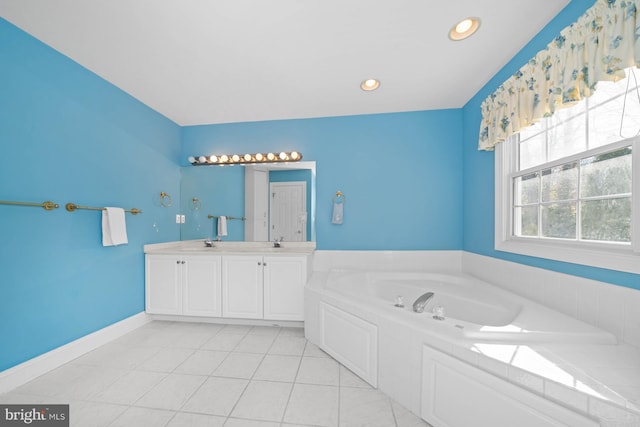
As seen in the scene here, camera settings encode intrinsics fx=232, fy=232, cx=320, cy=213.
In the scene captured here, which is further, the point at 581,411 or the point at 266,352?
the point at 266,352

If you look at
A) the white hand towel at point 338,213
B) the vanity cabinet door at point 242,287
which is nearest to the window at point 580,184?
the white hand towel at point 338,213

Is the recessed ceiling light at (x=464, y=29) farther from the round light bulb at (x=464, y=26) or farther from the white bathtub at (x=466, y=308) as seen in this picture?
the white bathtub at (x=466, y=308)

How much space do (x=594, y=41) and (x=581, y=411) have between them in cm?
156

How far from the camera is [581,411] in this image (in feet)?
2.48

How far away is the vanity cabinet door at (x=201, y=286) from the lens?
2418 mm

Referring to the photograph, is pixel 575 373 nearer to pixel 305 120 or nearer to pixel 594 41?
pixel 594 41

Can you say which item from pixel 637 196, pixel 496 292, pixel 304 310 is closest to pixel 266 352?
pixel 304 310

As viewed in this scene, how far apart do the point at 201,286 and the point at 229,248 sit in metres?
0.49

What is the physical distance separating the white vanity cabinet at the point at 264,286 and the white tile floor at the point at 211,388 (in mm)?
323

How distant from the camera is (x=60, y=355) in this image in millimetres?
1708

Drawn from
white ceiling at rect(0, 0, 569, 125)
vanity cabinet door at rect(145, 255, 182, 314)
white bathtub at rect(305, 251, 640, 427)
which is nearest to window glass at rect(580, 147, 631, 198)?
white bathtub at rect(305, 251, 640, 427)

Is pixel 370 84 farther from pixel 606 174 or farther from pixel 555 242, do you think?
pixel 555 242

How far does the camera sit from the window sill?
106 centimetres
